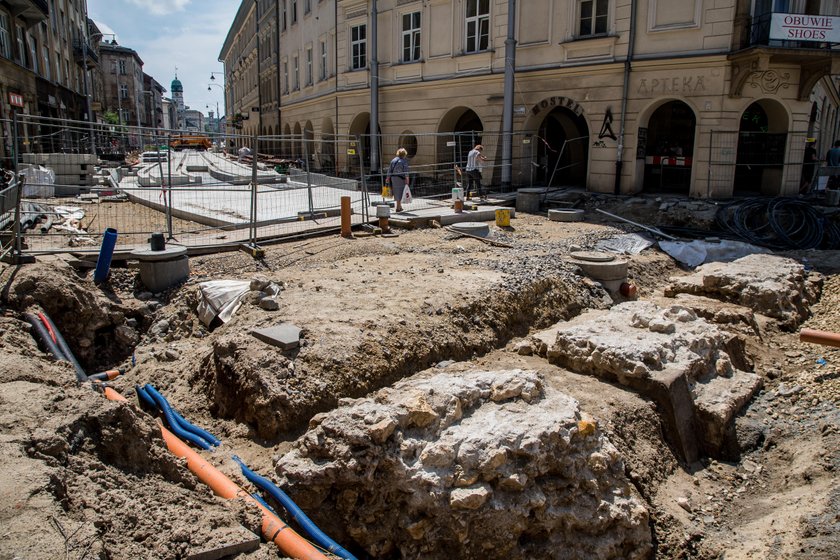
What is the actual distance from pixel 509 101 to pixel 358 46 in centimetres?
908

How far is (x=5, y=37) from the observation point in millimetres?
27469

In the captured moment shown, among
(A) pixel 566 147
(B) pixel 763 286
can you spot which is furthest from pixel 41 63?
(B) pixel 763 286

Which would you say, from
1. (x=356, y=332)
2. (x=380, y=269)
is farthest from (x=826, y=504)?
(x=380, y=269)

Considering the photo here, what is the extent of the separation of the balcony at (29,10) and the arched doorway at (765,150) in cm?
3032

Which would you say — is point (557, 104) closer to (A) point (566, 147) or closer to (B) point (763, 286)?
(A) point (566, 147)

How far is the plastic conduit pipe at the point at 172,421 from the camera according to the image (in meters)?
5.32

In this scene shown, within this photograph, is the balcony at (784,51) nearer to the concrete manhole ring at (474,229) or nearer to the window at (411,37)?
the concrete manhole ring at (474,229)

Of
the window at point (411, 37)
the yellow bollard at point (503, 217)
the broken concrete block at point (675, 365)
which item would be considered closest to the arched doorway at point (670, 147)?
the yellow bollard at point (503, 217)

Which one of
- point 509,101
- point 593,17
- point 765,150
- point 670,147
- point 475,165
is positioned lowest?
point 475,165

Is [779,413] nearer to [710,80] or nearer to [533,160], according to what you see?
[710,80]

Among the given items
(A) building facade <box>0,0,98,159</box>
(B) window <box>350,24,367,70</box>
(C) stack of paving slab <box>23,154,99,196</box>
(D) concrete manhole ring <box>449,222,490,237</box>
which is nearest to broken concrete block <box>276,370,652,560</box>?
(D) concrete manhole ring <box>449,222,490,237</box>

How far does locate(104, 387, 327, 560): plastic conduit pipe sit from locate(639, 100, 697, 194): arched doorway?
17.4 meters

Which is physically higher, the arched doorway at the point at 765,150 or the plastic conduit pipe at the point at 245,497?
the arched doorway at the point at 765,150

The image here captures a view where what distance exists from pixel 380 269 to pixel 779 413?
5629 millimetres
